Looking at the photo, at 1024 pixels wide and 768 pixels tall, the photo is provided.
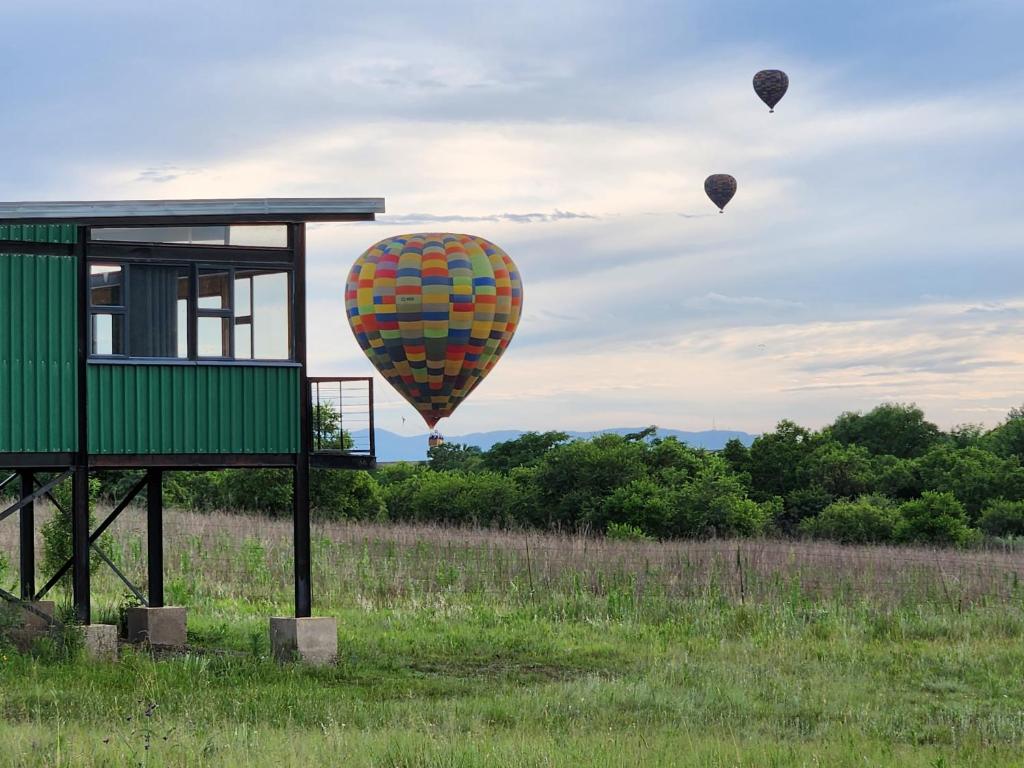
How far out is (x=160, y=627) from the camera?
2717 cm

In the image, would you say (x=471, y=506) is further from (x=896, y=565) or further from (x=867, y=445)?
(x=867, y=445)

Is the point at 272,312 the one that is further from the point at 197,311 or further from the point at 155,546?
the point at 155,546

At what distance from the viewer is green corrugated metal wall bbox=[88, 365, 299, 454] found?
24.0 meters

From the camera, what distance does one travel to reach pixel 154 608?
89.9 ft

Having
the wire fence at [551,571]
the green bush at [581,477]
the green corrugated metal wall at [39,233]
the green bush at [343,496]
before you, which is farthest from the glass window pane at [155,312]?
the green bush at [581,477]

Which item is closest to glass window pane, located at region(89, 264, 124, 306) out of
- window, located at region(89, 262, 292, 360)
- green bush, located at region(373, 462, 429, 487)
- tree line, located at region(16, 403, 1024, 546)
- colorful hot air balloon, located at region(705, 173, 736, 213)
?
window, located at region(89, 262, 292, 360)

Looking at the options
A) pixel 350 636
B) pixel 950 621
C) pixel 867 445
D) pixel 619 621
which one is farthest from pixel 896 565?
pixel 867 445

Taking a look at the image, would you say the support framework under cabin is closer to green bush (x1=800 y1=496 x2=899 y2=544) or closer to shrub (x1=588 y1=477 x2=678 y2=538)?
shrub (x1=588 y1=477 x2=678 y2=538)

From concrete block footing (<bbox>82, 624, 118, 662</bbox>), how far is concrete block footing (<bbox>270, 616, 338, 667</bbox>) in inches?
113

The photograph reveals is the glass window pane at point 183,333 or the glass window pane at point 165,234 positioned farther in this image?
the glass window pane at point 183,333

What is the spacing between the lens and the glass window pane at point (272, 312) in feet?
82.5

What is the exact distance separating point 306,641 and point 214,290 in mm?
6428

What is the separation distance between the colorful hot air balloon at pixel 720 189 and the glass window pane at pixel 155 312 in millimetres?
34549

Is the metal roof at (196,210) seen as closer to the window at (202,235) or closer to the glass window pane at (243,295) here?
the window at (202,235)
